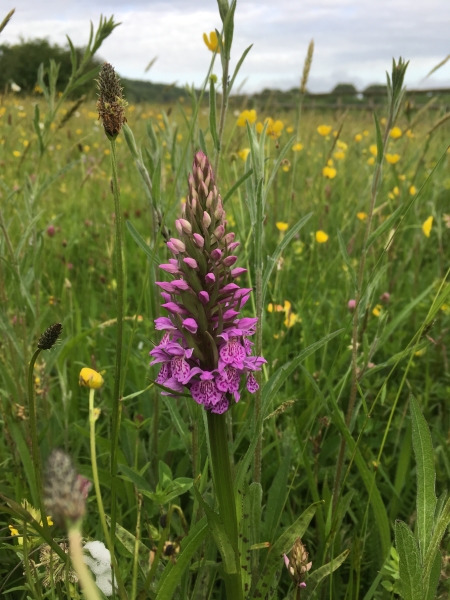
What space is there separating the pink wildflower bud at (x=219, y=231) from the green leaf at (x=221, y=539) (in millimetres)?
473

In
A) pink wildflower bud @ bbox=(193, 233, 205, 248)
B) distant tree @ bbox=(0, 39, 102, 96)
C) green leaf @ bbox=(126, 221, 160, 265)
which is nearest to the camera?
pink wildflower bud @ bbox=(193, 233, 205, 248)

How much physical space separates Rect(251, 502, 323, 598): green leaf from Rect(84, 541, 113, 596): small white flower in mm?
351

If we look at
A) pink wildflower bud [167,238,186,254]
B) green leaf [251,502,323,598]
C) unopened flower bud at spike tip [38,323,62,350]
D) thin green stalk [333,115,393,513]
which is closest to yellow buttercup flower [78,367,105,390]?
unopened flower bud at spike tip [38,323,62,350]

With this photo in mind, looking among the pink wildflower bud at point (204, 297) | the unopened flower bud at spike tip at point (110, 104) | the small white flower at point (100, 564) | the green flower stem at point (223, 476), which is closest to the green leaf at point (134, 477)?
the small white flower at point (100, 564)

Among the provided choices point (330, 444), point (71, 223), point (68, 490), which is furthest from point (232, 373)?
point (71, 223)

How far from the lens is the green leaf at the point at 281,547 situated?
112cm

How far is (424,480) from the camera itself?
102cm

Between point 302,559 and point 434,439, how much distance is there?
1142mm

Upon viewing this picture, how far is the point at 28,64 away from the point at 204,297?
24.9 m

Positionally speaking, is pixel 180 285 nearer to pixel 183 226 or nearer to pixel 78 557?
pixel 183 226

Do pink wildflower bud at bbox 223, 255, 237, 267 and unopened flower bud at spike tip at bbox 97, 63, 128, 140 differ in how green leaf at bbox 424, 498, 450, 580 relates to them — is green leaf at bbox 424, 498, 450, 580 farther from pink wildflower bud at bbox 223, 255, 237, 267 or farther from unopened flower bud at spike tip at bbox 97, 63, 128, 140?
unopened flower bud at spike tip at bbox 97, 63, 128, 140

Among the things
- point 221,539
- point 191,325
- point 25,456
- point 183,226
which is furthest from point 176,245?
point 25,456

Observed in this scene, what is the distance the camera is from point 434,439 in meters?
1.95

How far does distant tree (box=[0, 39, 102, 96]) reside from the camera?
14.6 m
